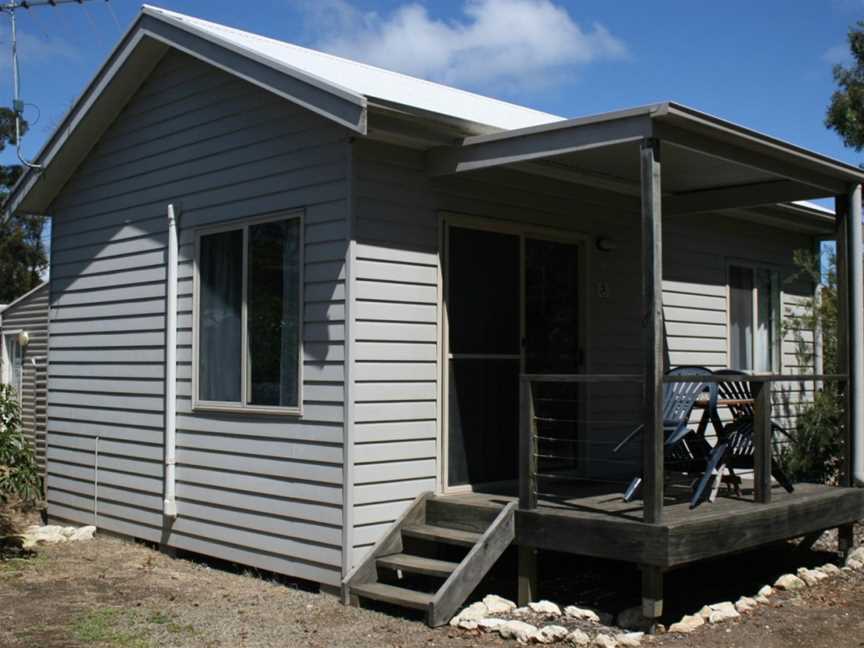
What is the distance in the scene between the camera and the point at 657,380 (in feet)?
19.0

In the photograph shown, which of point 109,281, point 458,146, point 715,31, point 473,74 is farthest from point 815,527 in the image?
point 473,74

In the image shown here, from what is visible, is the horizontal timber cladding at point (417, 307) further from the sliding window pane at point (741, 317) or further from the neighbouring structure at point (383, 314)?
the sliding window pane at point (741, 317)

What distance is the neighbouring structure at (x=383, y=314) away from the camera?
6531 millimetres

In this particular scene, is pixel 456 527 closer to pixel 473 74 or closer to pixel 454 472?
pixel 454 472

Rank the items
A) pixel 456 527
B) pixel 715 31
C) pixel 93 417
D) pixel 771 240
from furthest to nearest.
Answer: pixel 715 31
pixel 771 240
pixel 93 417
pixel 456 527

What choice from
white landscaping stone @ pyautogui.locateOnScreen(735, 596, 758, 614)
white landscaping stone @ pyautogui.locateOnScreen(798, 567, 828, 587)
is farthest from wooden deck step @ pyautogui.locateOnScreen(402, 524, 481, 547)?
white landscaping stone @ pyautogui.locateOnScreen(798, 567, 828, 587)

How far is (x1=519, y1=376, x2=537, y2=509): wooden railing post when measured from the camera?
645 cm

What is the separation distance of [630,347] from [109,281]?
4.85m

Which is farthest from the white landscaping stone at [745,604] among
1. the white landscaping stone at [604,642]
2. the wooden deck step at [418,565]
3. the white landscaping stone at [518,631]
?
the wooden deck step at [418,565]

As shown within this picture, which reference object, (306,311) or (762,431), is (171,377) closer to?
(306,311)

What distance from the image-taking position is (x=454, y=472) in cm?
742

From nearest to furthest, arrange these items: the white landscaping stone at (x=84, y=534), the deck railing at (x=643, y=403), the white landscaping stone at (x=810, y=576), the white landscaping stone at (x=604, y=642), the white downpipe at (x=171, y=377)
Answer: the white landscaping stone at (x=604, y=642)
the deck railing at (x=643, y=403)
the white landscaping stone at (x=810, y=576)
the white downpipe at (x=171, y=377)
the white landscaping stone at (x=84, y=534)

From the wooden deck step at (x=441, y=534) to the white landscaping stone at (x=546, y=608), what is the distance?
0.55m

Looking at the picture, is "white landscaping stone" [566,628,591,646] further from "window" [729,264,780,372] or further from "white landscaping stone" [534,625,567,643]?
"window" [729,264,780,372]
